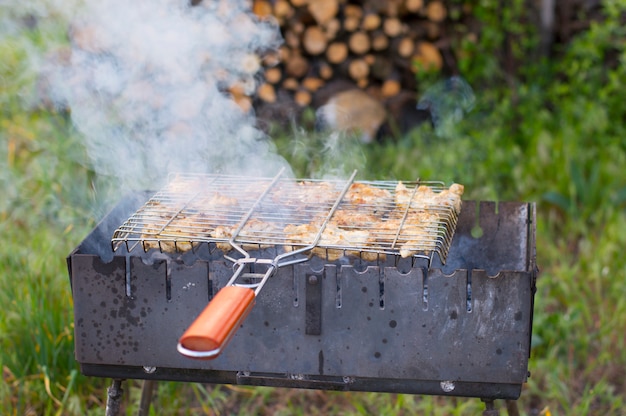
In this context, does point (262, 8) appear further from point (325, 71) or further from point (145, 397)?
point (145, 397)

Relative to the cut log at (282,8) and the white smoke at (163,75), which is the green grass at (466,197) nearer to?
the white smoke at (163,75)

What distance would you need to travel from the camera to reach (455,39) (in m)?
5.20

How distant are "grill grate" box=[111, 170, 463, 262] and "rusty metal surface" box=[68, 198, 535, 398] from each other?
81 millimetres

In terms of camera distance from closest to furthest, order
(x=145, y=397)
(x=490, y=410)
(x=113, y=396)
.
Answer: (x=490, y=410)
(x=113, y=396)
(x=145, y=397)

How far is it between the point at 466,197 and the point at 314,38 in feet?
4.92

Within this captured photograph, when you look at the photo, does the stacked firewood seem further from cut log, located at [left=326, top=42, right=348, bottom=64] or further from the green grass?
the green grass

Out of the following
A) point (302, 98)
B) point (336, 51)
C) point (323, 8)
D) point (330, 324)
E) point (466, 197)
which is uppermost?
point (323, 8)

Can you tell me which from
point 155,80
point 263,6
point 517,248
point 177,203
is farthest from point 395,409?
point 263,6

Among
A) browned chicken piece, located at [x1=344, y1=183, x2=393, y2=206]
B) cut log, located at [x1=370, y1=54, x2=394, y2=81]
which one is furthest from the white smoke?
browned chicken piece, located at [x1=344, y1=183, x2=393, y2=206]

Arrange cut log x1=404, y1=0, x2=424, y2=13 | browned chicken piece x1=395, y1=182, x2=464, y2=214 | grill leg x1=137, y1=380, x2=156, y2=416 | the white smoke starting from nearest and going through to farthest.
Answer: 1. browned chicken piece x1=395, y1=182, x2=464, y2=214
2. grill leg x1=137, y1=380, x2=156, y2=416
3. the white smoke
4. cut log x1=404, y1=0, x2=424, y2=13

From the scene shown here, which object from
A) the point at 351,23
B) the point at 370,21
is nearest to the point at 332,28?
the point at 351,23

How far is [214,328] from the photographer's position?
157cm

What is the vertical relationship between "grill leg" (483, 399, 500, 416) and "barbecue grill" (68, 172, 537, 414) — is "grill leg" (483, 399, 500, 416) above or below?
below

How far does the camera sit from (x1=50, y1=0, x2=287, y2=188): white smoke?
383 cm
